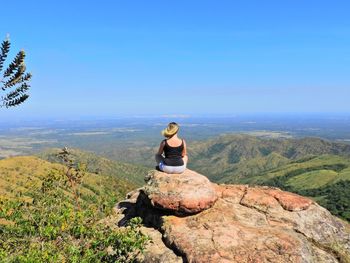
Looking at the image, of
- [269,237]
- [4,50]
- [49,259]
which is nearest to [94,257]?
[49,259]

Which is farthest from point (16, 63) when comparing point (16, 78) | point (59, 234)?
point (59, 234)

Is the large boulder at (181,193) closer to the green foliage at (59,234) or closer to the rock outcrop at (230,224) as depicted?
the rock outcrop at (230,224)

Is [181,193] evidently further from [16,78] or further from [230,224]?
[16,78]

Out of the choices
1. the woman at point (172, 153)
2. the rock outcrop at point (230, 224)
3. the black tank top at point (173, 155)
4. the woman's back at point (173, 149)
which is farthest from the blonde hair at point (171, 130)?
the rock outcrop at point (230, 224)

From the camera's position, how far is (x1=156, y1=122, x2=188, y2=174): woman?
1006 inches

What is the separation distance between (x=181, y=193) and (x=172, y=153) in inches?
136

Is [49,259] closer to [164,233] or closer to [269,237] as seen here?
[164,233]

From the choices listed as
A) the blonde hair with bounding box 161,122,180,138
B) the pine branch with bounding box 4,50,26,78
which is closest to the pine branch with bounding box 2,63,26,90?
the pine branch with bounding box 4,50,26,78

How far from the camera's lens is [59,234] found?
22297 millimetres

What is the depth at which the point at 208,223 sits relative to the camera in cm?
2203

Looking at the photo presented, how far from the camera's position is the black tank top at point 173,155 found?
25.6m

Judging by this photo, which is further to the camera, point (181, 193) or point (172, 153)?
point (172, 153)

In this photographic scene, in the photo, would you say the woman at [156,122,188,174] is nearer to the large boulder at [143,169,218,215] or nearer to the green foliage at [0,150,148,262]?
the large boulder at [143,169,218,215]

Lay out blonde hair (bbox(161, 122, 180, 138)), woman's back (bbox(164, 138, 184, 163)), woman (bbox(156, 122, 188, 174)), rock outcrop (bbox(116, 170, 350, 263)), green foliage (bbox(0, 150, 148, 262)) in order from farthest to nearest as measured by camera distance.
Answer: woman's back (bbox(164, 138, 184, 163)) → blonde hair (bbox(161, 122, 180, 138)) → woman (bbox(156, 122, 188, 174)) → rock outcrop (bbox(116, 170, 350, 263)) → green foliage (bbox(0, 150, 148, 262))
